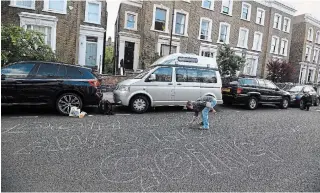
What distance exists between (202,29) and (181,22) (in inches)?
109

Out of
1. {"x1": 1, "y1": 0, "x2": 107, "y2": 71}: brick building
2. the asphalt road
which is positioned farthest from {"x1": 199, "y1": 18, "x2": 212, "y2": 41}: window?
the asphalt road

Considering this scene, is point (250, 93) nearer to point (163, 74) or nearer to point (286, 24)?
point (163, 74)

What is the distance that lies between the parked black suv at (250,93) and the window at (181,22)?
38.5ft

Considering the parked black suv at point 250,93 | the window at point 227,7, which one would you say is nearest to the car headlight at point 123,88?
the parked black suv at point 250,93

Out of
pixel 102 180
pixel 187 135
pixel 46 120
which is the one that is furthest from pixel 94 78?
pixel 102 180

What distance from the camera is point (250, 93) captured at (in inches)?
456

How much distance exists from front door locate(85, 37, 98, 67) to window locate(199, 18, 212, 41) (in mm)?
10991

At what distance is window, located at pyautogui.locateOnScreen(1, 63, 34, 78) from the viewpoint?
7.05m

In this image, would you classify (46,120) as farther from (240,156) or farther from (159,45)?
(159,45)

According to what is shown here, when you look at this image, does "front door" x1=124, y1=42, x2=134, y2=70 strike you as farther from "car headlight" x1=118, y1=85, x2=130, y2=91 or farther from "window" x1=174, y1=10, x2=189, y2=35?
"car headlight" x1=118, y1=85, x2=130, y2=91

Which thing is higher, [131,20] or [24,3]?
[131,20]

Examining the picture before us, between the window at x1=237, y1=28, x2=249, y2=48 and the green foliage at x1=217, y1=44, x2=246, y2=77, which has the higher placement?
the window at x1=237, y1=28, x2=249, y2=48

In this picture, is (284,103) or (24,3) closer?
(284,103)

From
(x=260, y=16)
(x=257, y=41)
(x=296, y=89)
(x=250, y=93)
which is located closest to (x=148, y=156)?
(x=250, y=93)
